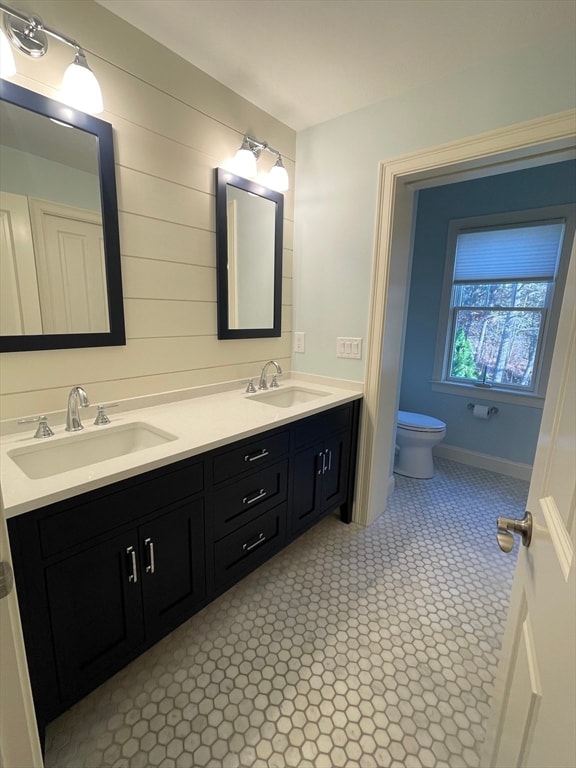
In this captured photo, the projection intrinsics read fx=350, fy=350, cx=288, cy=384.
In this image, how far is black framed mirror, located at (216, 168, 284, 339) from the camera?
1.88 m

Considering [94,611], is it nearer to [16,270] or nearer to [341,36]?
[16,270]

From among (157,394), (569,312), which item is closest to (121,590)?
(157,394)

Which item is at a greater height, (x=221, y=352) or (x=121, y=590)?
(x=221, y=352)

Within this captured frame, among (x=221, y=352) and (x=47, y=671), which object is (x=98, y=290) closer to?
(x=221, y=352)

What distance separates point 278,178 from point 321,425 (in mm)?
1431

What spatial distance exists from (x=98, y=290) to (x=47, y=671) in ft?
4.28

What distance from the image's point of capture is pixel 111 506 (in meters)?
1.08

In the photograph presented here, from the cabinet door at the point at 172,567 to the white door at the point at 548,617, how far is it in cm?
101

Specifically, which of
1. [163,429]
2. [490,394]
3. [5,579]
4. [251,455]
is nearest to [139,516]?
[163,429]

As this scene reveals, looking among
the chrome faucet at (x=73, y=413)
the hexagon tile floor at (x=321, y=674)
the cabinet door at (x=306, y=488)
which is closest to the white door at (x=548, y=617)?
the hexagon tile floor at (x=321, y=674)

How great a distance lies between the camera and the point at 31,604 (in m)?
0.94

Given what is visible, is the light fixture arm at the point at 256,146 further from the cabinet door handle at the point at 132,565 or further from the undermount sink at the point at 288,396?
the cabinet door handle at the point at 132,565

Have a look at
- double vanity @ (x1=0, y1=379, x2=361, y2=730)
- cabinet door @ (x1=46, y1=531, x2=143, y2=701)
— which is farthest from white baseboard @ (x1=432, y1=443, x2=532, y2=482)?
cabinet door @ (x1=46, y1=531, x2=143, y2=701)

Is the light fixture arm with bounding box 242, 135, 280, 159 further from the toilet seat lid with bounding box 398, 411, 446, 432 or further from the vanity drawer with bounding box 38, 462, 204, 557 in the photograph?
the toilet seat lid with bounding box 398, 411, 446, 432
